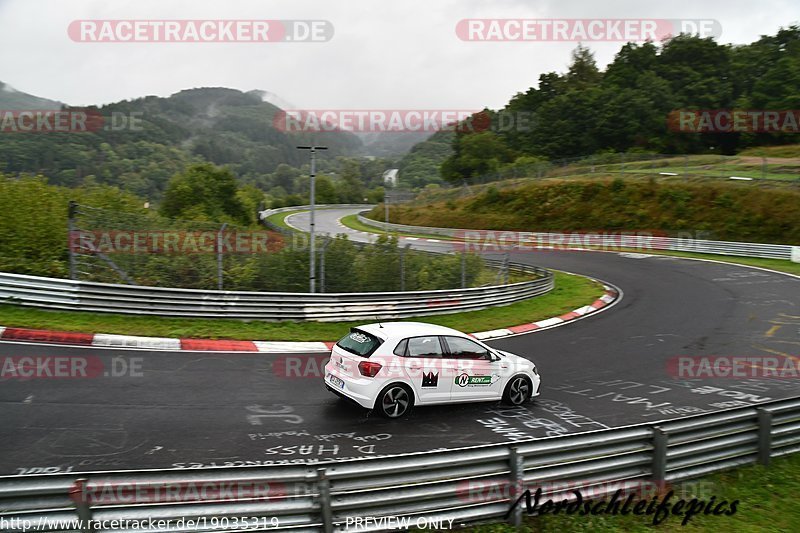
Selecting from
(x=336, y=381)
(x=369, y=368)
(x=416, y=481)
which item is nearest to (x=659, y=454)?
(x=416, y=481)

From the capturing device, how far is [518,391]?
11117mm

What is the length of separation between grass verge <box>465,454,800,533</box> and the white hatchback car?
390cm

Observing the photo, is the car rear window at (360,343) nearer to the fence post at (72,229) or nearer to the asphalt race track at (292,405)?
the asphalt race track at (292,405)

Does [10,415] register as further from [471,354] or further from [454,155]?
[454,155]

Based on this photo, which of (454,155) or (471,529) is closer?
(471,529)

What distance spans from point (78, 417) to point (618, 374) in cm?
1065

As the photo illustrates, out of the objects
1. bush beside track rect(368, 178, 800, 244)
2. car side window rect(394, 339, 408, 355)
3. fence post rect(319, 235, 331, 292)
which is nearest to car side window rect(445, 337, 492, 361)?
car side window rect(394, 339, 408, 355)

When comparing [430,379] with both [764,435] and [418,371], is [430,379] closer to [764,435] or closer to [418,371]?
[418,371]

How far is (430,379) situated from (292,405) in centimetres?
244

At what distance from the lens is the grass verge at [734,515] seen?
248 inches

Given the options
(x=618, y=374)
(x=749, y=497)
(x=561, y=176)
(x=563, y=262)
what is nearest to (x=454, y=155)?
(x=561, y=176)

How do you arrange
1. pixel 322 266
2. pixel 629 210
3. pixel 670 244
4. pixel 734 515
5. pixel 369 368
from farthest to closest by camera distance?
pixel 629 210 < pixel 670 244 < pixel 322 266 < pixel 369 368 < pixel 734 515

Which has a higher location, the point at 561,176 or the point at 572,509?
the point at 561,176

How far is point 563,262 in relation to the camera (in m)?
35.6
